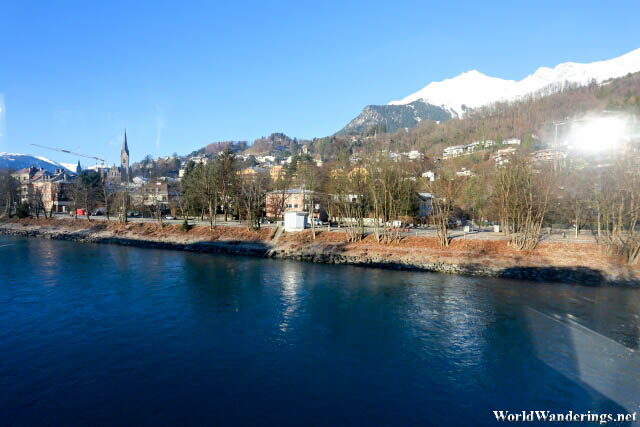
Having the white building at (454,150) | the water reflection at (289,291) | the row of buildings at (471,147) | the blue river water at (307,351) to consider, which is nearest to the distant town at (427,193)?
the row of buildings at (471,147)

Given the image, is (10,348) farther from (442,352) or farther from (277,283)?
(442,352)

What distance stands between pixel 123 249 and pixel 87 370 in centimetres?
3072

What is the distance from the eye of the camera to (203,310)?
17203 mm

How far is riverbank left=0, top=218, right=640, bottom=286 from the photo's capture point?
25.0 meters

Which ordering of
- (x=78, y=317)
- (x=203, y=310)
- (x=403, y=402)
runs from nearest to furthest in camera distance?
(x=403, y=402) < (x=78, y=317) < (x=203, y=310)

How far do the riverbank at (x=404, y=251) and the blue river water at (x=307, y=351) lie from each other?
284 centimetres

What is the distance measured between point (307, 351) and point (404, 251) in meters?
20.2

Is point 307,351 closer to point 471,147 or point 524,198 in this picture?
point 524,198

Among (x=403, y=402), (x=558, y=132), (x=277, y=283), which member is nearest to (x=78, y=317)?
(x=277, y=283)

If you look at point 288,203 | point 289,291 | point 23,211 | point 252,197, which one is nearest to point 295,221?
point 252,197

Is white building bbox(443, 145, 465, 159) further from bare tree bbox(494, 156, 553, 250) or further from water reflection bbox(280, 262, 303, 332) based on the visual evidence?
water reflection bbox(280, 262, 303, 332)

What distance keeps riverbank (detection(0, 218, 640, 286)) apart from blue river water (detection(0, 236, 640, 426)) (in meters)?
2.84

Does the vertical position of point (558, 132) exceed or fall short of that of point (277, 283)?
it exceeds it

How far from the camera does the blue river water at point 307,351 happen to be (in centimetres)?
926
